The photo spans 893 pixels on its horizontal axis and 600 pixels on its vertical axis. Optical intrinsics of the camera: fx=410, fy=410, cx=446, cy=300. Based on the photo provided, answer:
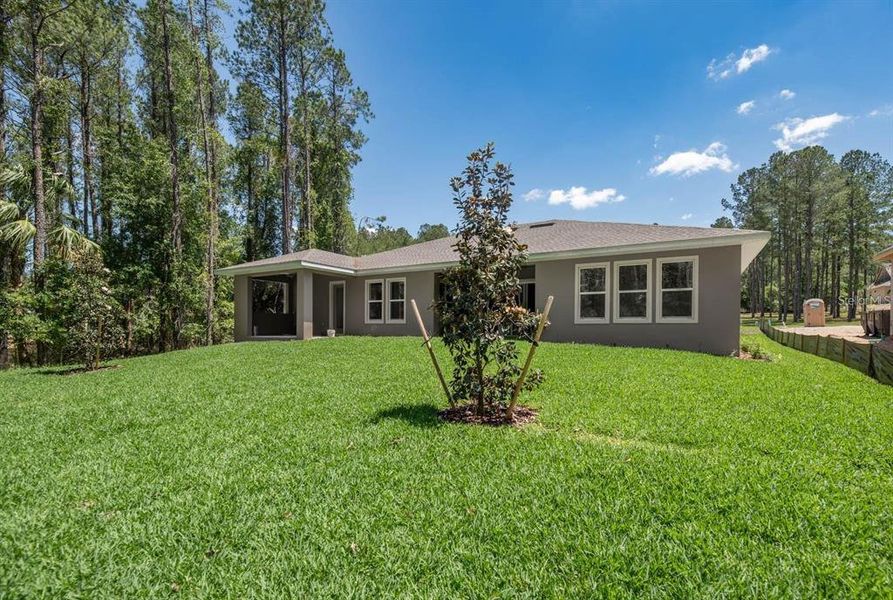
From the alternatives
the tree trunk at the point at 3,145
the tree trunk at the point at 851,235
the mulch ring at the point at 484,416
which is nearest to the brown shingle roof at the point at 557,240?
the mulch ring at the point at 484,416

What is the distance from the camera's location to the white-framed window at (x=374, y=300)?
15555 mm

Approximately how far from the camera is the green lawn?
2.16m

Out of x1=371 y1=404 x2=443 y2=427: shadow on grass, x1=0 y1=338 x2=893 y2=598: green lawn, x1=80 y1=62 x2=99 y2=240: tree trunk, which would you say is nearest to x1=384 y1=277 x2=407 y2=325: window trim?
x1=0 y1=338 x2=893 y2=598: green lawn

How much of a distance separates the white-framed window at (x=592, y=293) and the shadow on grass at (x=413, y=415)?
767 centimetres

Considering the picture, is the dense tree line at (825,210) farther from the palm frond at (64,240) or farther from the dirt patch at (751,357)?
the palm frond at (64,240)

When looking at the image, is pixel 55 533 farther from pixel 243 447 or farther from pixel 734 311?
pixel 734 311

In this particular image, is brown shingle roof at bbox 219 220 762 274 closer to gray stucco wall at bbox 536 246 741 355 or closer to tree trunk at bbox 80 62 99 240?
gray stucco wall at bbox 536 246 741 355

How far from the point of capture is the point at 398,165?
24016 mm

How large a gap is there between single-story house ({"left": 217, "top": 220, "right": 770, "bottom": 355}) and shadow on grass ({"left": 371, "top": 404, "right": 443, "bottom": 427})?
4054mm

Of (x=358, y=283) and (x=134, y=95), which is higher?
(x=134, y=95)

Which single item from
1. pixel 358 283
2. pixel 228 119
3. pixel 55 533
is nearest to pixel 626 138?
pixel 358 283

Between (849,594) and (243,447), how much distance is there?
4526 mm

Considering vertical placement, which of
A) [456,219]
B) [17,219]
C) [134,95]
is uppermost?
[134,95]

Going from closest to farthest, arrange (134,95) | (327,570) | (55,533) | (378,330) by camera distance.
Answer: (327,570) → (55,533) → (378,330) → (134,95)
